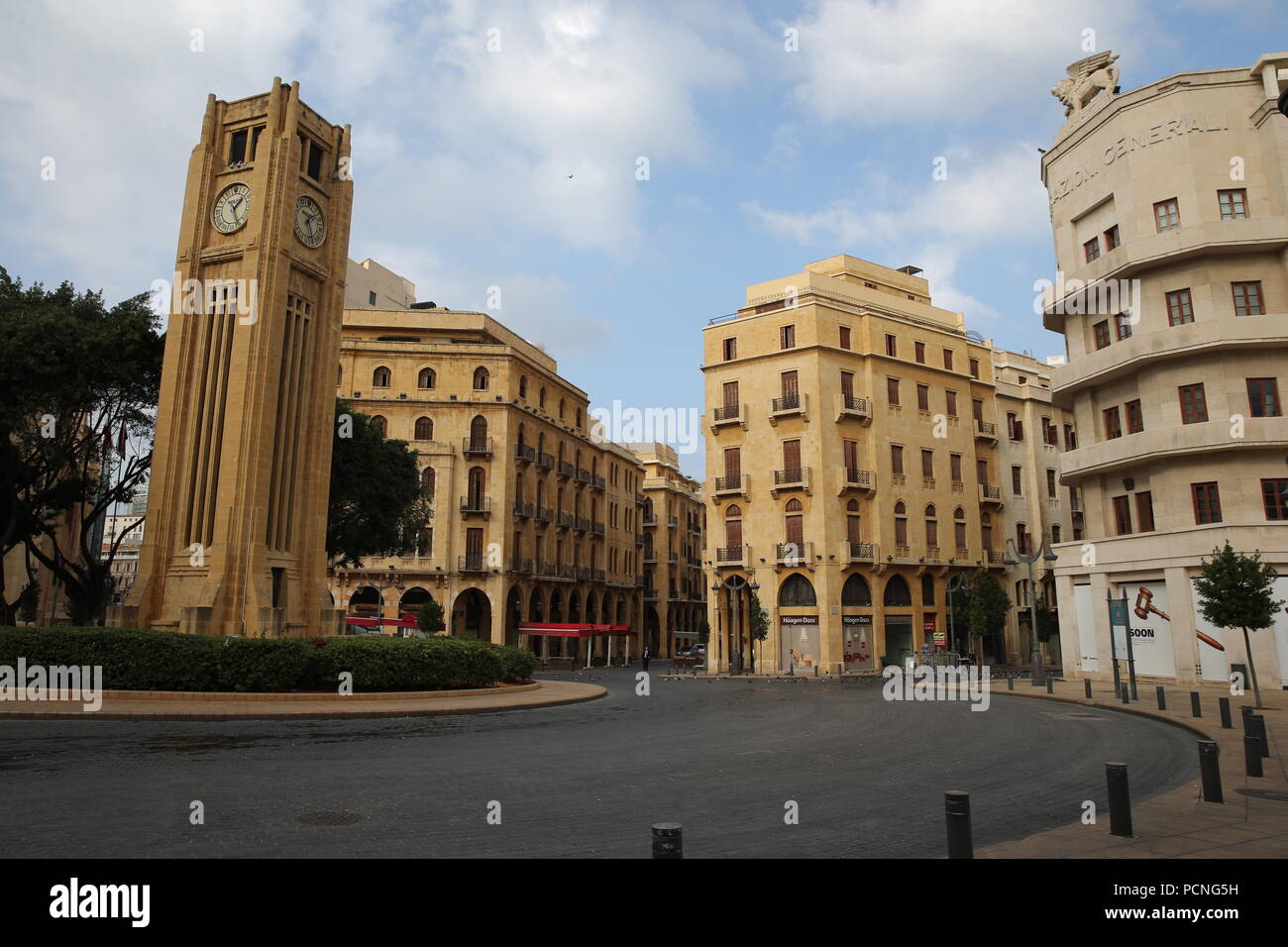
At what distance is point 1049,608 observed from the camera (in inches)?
2015

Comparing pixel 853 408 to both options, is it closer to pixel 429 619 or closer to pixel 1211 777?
pixel 429 619

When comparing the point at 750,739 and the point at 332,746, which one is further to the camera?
the point at 750,739

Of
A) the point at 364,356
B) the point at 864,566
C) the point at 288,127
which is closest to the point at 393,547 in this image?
the point at 288,127

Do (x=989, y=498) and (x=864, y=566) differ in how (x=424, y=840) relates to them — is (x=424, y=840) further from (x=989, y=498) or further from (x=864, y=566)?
(x=989, y=498)

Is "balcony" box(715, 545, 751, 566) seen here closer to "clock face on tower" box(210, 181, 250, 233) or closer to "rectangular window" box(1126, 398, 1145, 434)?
"rectangular window" box(1126, 398, 1145, 434)

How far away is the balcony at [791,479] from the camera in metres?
43.2

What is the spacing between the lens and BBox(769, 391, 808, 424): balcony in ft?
144

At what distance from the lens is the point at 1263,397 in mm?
28109

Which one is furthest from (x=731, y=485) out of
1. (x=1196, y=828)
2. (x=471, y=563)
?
(x=1196, y=828)

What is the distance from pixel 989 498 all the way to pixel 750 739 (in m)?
39.1

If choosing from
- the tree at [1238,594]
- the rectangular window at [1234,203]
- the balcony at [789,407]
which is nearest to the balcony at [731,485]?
the balcony at [789,407]

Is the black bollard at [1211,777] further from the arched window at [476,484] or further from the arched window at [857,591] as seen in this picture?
the arched window at [476,484]

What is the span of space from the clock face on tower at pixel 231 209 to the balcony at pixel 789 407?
27.6 metres

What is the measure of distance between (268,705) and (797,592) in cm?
3032
